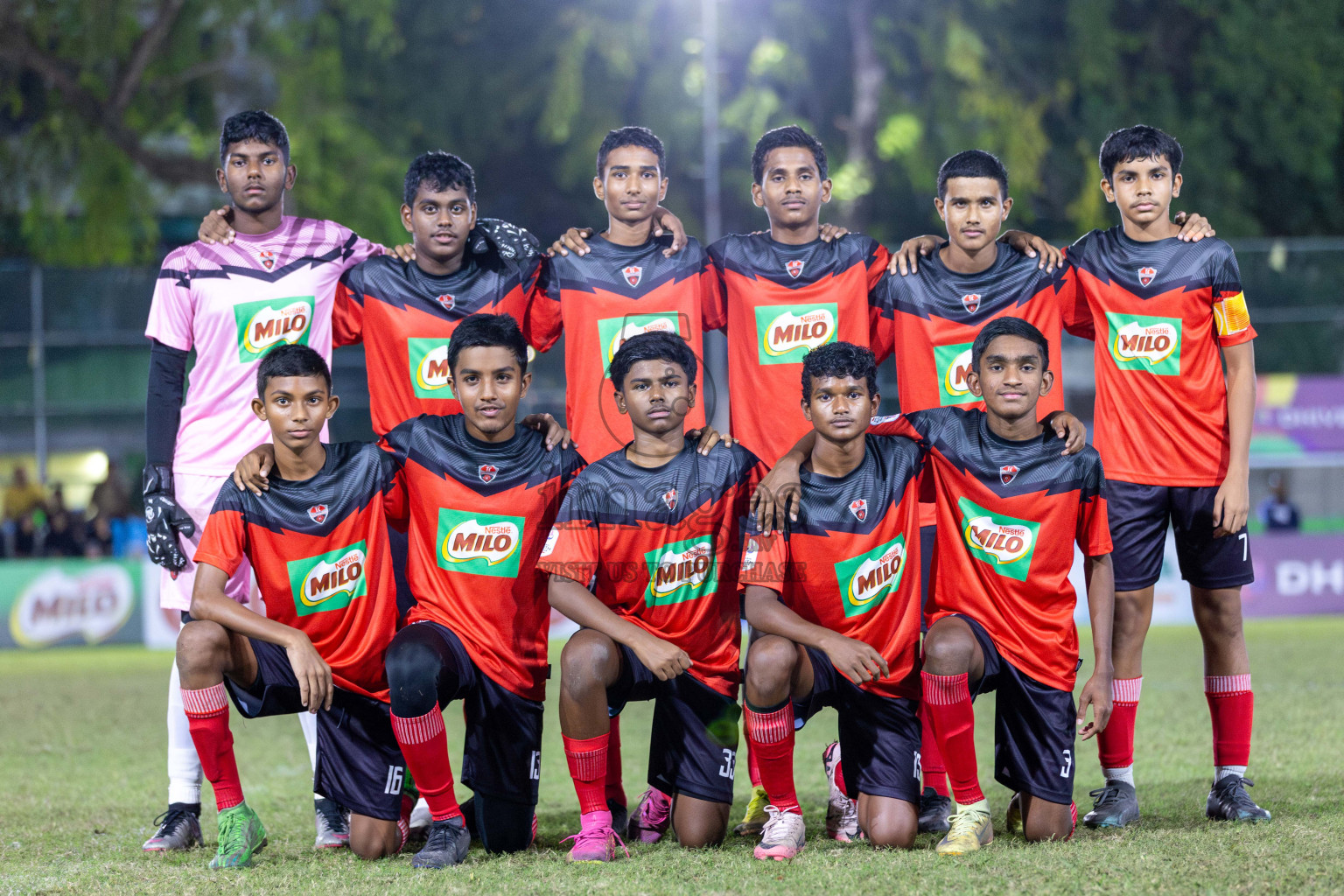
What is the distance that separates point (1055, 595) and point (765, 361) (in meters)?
1.30

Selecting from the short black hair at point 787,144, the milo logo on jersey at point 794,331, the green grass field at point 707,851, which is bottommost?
the green grass field at point 707,851

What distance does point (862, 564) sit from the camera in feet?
13.4

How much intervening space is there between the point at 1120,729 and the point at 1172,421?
41.0 inches

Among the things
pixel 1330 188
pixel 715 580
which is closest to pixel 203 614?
pixel 715 580

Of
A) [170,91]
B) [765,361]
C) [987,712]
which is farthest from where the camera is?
[170,91]

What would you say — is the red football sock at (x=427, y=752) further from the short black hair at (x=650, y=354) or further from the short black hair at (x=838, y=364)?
the short black hair at (x=838, y=364)

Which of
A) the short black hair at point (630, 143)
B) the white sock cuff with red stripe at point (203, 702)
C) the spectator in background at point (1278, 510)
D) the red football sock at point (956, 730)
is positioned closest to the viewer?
the red football sock at point (956, 730)

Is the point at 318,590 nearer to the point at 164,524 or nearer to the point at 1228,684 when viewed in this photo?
the point at 164,524

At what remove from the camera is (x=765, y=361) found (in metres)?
4.77

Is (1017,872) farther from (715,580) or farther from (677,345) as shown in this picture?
(677,345)

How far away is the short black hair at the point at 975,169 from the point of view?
458 centimetres

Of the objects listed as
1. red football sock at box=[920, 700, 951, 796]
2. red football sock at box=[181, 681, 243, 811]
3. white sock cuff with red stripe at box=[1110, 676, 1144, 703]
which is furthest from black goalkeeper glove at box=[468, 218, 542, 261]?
white sock cuff with red stripe at box=[1110, 676, 1144, 703]

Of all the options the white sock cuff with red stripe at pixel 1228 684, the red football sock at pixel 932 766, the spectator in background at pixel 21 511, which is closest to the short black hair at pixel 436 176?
the red football sock at pixel 932 766

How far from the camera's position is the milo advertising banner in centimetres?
1184
